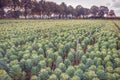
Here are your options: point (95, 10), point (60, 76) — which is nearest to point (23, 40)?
point (60, 76)

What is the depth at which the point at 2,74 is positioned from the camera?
803 centimetres

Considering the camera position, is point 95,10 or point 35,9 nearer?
point 35,9

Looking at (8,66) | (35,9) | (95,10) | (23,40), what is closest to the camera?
(8,66)

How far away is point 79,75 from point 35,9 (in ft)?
226

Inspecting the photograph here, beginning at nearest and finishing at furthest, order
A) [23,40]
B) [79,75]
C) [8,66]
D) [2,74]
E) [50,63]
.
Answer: [2,74] → [79,75] → [8,66] → [50,63] → [23,40]

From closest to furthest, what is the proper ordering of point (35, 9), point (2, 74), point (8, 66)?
point (2, 74) < point (8, 66) < point (35, 9)

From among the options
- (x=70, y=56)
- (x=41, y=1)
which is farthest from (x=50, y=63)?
(x=41, y=1)

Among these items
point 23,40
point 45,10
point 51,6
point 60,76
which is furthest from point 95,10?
point 60,76

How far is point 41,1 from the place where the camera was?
8531cm

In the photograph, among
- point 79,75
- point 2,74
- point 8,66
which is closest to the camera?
point 2,74

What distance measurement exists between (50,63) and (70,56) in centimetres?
157

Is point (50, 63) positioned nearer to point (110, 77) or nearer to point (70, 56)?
point (70, 56)

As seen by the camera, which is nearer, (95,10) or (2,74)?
(2,74)

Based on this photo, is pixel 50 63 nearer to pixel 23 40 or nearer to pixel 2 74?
pixel 2 74
